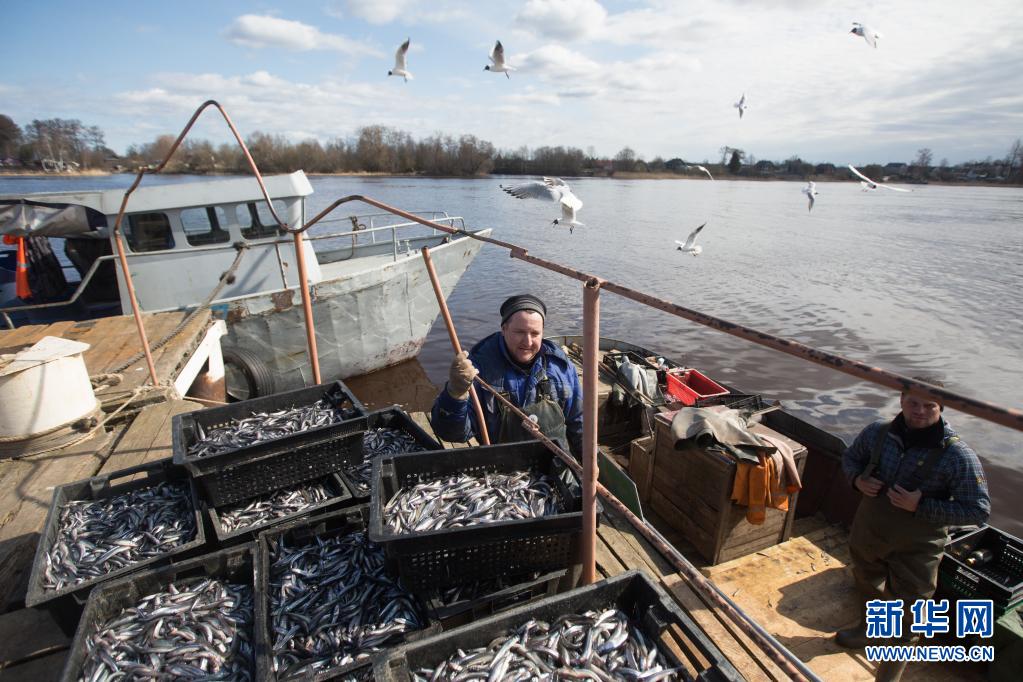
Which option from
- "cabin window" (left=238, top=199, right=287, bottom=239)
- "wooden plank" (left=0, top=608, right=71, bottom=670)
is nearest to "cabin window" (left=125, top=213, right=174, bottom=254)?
"cabin window" (left=238, top=199, right=287, bottom=239)

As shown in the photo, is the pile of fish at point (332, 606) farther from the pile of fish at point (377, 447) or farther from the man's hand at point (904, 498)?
the man's hand at point (904, 498)

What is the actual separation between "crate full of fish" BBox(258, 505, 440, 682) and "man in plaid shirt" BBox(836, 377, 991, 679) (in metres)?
3.76

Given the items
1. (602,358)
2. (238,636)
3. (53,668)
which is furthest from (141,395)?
(602,358)

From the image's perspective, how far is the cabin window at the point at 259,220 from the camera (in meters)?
10.7

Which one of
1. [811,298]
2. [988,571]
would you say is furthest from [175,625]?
[811,298]

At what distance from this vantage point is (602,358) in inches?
418

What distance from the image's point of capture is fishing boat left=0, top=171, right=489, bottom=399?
971cm

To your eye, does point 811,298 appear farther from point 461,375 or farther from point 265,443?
point 265,443

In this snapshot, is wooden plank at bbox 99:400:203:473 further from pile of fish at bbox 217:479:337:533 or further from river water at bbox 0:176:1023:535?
river water at bbox 0:176:1023:535

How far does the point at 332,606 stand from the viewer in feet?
8.63

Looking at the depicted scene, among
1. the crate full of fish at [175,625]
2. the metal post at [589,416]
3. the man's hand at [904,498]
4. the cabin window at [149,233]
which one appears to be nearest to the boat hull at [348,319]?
the cabin window at [149,233]

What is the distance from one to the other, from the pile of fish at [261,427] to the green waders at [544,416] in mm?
1328

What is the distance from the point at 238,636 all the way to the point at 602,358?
8.81 meters

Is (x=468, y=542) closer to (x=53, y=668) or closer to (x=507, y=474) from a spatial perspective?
(x=507, y=474)
